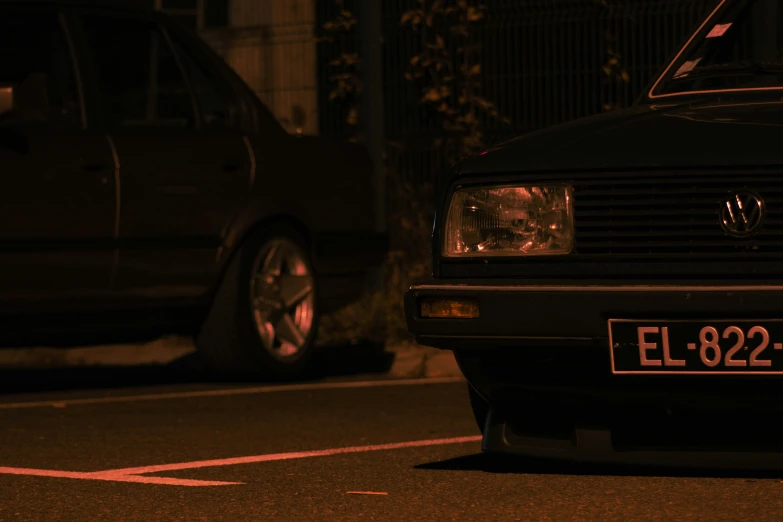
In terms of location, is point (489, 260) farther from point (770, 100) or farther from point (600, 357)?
point (770, 100)

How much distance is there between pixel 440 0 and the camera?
14680 millimetres

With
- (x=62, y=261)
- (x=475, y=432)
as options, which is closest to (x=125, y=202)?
(x=62, y=261)

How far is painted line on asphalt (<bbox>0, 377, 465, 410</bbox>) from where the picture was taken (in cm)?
862

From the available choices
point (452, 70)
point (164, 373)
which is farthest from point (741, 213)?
point (452, 70)

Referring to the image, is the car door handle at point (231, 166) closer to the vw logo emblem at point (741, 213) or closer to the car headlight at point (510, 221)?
the car headlight at point (510, 221)

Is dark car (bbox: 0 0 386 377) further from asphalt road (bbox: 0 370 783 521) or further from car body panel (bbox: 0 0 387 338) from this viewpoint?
asphalt road (bbox: 0 370 783 521)

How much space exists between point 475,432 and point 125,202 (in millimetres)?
2242

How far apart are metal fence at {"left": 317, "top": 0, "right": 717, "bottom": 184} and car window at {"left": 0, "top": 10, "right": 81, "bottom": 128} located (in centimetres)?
492

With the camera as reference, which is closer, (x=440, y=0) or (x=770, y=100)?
(x=770, y=100)

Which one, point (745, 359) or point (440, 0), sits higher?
point (440, 0)

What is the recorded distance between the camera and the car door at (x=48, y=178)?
8.45 metres

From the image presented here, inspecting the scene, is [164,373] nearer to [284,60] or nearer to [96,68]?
[96,68]

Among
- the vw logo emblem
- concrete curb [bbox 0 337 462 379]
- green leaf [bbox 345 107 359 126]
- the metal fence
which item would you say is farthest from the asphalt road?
green leaf [bbox 345 107 359 126]

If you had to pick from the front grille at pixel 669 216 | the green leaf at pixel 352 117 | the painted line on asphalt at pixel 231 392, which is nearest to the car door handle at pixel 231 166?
the painted line on asphalt at pixel 231 392
